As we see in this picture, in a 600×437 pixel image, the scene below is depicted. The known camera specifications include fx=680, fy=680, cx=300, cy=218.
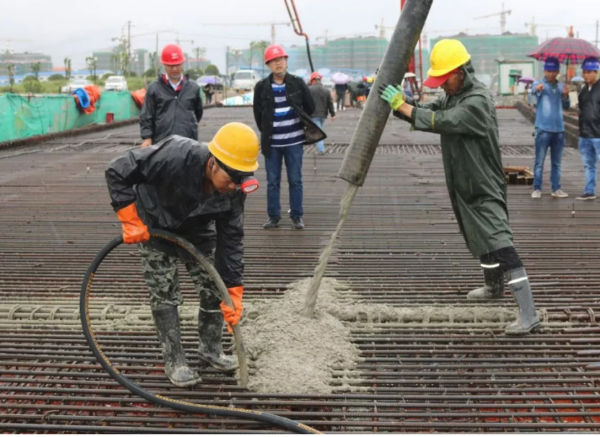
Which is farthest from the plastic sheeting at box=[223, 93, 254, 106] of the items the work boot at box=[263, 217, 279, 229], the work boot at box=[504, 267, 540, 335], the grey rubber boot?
the work boot at box=[504, 267, 540, 335]

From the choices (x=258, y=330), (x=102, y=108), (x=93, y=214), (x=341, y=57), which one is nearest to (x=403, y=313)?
(x=258, y=330)

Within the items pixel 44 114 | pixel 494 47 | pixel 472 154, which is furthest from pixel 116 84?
pixel 494 47

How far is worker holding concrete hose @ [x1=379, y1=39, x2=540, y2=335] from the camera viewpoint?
13.3 ft

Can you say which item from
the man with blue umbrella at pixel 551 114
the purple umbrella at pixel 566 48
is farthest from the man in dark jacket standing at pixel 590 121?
the purple umbrella at pixel 566 48

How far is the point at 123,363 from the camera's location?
3.75m

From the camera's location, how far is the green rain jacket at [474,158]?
13.3 feet

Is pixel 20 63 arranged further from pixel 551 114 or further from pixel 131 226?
pixel 131 226

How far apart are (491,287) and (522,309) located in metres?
0.54

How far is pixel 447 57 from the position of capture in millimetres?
4066

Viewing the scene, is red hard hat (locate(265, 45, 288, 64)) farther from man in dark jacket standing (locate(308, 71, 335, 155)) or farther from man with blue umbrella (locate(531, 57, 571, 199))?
man in dark jacket standing (locate(308, 71, 335, 155))

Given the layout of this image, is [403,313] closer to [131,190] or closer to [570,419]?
[570,419]

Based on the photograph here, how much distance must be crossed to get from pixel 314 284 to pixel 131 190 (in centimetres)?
139

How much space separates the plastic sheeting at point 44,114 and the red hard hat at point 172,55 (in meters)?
8.64

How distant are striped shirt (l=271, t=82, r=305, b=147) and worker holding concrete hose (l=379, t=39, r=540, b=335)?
2313mm
